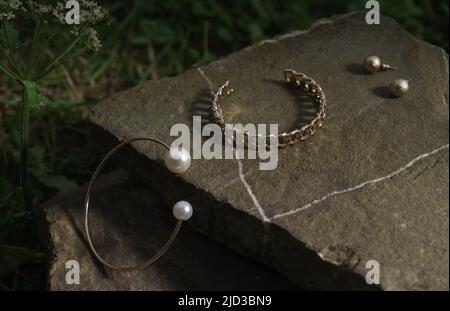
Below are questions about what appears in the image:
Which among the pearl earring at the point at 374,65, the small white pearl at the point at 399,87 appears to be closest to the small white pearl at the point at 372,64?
the pearl earring at the point at 374,65

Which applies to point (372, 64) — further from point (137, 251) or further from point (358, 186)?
point (137, 251)

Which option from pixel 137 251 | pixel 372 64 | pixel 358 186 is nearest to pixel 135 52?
pixel 372 64

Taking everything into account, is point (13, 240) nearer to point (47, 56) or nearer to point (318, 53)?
point (47, 56)

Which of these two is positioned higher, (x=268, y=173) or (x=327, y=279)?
(x=268, y=173)

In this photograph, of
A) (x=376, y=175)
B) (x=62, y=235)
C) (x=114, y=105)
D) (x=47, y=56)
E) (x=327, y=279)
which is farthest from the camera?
(x=47, y=56)

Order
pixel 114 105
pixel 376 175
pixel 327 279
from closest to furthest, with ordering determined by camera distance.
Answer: pixel 327 279 < pixel 376 175 < pixel 114 105

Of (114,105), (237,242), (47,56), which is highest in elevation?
(47,56)

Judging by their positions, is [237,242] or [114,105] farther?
[114,105]

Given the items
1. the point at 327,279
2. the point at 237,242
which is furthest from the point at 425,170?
the point at 237,242
